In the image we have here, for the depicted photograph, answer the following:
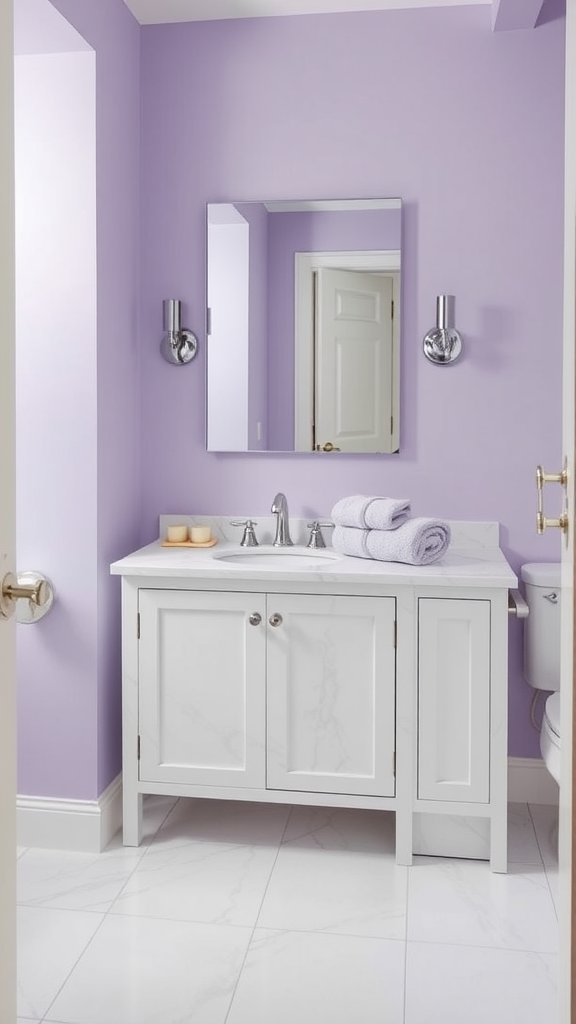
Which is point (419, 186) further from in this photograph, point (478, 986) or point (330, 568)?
point (478, 986)

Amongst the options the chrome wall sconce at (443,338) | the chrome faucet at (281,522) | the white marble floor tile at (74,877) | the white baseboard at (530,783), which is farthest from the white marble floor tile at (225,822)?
the chrome wall sconce at (443,338)

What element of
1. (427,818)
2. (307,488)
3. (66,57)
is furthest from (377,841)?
(66,57)

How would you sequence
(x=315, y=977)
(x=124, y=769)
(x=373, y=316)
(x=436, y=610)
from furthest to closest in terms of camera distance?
(x=373, y=316)
(x=124, y=769)
(x=436, y=610)
(x=315, y=977)

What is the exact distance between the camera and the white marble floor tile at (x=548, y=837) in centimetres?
235

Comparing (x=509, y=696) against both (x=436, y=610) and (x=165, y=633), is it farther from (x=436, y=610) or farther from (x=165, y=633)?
(x=165, y=633)

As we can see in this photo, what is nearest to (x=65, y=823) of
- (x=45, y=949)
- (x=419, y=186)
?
(x=45, y=949)

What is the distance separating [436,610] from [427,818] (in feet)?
1.90

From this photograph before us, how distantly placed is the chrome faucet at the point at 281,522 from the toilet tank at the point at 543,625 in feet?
2.35

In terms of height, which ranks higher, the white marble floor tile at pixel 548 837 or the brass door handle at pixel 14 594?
the brass door handle at pixel 14 594

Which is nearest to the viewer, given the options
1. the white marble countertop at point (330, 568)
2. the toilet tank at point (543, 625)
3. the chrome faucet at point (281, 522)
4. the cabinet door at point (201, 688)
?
the white marble countertop at point (330, 568)

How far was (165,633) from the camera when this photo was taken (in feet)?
8.16

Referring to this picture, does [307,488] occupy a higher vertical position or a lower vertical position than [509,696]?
higher

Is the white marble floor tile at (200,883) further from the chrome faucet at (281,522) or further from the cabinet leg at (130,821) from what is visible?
the chrome faucet at (281,522)

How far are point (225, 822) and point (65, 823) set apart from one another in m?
0.47
